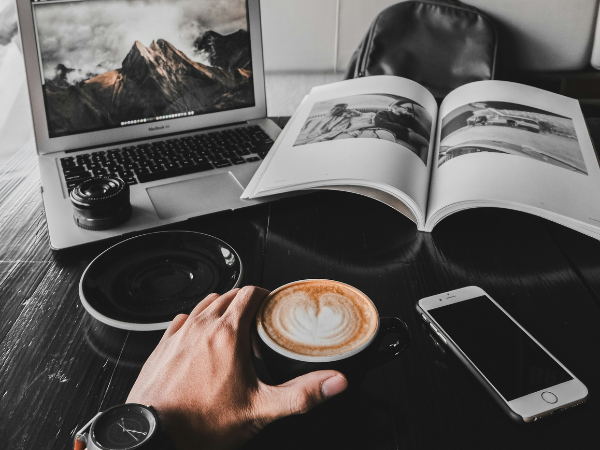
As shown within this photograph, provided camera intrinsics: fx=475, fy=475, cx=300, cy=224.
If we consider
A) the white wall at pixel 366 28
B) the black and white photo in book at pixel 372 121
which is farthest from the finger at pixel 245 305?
the white wall at pixel 366 28

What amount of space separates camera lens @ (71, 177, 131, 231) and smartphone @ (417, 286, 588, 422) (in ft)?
1.43

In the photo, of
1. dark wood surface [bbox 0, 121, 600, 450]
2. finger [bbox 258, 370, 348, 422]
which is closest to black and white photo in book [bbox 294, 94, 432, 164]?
dark wood surface [bbox 0, 121, 600, 450]

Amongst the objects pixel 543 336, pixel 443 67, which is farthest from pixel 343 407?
pixel 443 67

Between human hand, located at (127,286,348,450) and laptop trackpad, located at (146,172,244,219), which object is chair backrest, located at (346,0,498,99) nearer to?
laptop trackpad, located at (146,172,244,219)

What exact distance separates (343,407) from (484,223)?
0.42 m

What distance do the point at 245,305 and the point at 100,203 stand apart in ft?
1.08

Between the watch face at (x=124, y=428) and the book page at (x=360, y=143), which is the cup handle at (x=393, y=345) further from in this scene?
the book page at (x=360, y=143)

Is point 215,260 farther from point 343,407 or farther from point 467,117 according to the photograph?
point 467,117

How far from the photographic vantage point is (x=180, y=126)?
3.15ft

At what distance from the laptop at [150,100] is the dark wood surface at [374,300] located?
0.07 metres

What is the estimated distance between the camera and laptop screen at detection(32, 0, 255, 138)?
0.83 metres

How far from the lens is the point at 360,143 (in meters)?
0.78

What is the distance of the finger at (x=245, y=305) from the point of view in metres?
0.43

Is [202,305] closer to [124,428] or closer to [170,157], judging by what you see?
[124,428]
